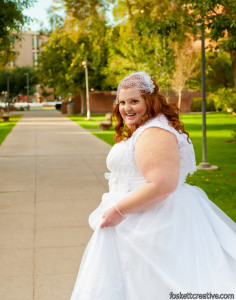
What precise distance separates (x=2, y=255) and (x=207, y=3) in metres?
5.88

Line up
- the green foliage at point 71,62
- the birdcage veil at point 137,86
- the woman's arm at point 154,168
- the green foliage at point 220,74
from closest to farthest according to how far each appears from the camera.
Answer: the woman's arm at point 154,168 → the birdcage veil at point 137,86 → the green foliage at point 71,62 → the green foliage at point 220,74

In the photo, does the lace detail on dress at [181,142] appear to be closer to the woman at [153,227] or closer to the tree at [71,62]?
the woman at [153,227]

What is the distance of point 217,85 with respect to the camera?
165 feet

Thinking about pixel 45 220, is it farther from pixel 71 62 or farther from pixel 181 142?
pixel 71 62

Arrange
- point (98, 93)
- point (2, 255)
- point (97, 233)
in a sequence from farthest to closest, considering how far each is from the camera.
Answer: point (98, 93) → point (2, 255) → point (97, 233)

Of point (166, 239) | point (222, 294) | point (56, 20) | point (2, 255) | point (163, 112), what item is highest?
point (56, 20)

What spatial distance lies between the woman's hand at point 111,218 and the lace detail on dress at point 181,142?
0.35 metres

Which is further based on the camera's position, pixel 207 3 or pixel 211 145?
pixel 211 145

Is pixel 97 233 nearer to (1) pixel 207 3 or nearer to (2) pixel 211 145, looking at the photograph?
(1) pixel 207 3

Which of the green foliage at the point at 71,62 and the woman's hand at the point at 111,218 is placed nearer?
the woman's hand at the point at 111,218

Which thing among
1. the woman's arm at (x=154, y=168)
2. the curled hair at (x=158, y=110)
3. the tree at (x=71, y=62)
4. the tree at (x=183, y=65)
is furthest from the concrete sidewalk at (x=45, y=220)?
the tree at (x=71, y=62)

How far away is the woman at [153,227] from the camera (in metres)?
2.36

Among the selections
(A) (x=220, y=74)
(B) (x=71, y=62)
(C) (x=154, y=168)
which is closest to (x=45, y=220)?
(C) (x=154, y=168)

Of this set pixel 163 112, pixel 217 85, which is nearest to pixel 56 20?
pixel 217 85
